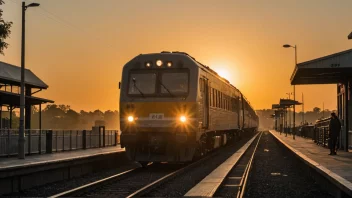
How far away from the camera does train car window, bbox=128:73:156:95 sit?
18703mm

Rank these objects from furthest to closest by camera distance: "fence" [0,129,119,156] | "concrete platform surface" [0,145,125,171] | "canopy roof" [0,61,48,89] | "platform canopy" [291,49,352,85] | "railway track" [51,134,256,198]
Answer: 1. "canopy roof" [0,61,48,89]
2. "platform canopy" [291,49,352,85]
3. "fence" [0,129,119,156]
4. "concrete platform surface" [0,145,125,171]
5. "railway track" [51,134,256,198]

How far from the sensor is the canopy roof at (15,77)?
3316cm

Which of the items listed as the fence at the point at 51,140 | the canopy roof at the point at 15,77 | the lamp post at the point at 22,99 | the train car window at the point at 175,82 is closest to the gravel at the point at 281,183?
the train car window at the point at 175,82

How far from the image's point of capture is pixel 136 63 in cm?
1930

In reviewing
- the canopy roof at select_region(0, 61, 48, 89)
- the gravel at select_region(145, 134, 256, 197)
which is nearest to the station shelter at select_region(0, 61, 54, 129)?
the canopy roof at select_region(0, 61, 48, 89)

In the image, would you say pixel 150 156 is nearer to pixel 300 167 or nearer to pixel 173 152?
pixel 173 152

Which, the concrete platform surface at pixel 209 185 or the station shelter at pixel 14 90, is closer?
the concrete platform surface at pixel 209 185

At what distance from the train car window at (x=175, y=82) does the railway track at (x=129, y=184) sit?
2.84m

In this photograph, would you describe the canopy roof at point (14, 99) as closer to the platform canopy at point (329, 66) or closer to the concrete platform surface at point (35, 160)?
the concrete platform surface at point (35, 160)

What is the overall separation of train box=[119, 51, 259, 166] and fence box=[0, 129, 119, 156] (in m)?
5.43

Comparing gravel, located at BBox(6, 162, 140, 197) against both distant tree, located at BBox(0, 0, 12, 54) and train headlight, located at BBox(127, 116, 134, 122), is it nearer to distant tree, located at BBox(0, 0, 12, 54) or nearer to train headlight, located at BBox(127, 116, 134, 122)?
train headlight, located at BBox(127, 116, 134, 122)

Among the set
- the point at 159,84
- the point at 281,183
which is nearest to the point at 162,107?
the point at 159,84

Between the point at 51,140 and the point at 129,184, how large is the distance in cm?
1001

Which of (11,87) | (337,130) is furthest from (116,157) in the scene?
(11,87)
